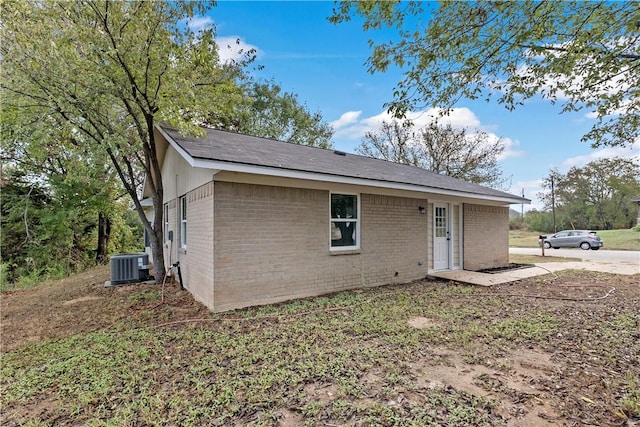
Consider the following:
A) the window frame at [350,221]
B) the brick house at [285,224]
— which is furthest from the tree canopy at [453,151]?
the window frame at [350,221]

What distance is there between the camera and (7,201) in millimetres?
13656

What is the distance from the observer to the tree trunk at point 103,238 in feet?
55.0

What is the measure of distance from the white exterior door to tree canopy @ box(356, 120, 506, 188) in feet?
51.6

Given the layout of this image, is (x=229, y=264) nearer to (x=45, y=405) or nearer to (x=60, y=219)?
(x=45, y=405)

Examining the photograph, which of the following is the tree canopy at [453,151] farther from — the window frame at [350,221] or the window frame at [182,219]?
the window frame at [182,219]

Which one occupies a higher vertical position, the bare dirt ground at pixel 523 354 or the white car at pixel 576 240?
the white car at pixel 576 240

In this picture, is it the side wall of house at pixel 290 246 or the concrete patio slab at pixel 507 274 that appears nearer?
the side wall of house at pixel 290 246

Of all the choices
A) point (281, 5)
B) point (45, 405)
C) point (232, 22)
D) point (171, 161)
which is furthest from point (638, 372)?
point (171, 161)

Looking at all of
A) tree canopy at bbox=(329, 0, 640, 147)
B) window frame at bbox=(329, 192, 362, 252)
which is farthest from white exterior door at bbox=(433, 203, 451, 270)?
tree canopy at bbox=(329, 0, 640, 147)

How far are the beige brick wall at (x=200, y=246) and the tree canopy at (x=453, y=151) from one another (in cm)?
2020

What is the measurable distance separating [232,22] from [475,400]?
9.11 metres

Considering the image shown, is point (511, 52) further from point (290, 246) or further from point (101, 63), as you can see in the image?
point (101, 63)

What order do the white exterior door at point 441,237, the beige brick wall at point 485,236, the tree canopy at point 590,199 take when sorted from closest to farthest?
the white exterior door at point 441,237 < the beige brick wall at point 485,236 < the tree canopy at point 590,199

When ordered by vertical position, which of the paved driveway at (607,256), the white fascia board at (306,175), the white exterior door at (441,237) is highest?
the white fascia board at (306,175)
